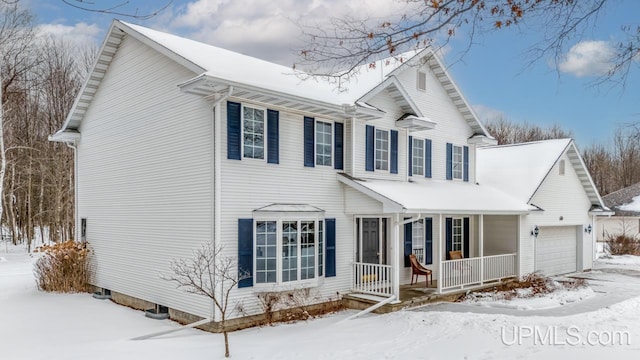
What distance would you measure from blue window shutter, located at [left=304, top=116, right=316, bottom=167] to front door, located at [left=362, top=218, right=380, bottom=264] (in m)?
2.61

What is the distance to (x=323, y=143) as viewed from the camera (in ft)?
40.0

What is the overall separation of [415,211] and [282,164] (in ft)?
10.8

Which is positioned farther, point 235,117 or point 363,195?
point 363,195

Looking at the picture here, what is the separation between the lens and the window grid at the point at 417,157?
48.2 feet

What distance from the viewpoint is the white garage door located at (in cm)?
1770

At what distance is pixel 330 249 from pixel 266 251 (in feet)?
6.23

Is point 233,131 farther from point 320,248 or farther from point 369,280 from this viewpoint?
point 369,280

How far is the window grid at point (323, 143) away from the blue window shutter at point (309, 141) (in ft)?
0.72

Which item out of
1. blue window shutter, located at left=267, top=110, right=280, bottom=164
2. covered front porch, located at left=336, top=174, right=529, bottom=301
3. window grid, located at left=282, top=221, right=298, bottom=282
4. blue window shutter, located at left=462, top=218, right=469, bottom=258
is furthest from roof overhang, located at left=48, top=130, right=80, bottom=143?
blue window shutter, located at left=462, top=218, right=469, bottom=258

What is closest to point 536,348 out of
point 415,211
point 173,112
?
point 415,211

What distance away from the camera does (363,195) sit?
12039mm

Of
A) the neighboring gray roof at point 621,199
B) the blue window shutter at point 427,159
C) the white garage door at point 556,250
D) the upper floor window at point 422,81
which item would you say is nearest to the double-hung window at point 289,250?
the blue window shutter at point 427,159

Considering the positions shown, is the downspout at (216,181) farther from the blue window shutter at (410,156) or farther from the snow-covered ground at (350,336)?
the blue window shutter at (410,156)

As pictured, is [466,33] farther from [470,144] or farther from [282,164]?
[470,144]
